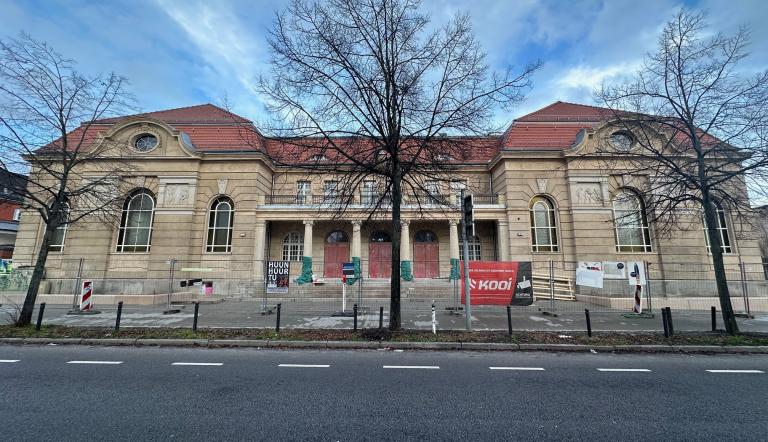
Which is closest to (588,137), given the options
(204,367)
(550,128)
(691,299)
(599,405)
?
(550,128)

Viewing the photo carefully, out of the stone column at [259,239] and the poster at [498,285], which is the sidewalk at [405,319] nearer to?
the poster at [498,285]

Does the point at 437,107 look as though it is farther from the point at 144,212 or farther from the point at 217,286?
the point at 144,212

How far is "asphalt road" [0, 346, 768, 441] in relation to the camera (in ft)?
12.0

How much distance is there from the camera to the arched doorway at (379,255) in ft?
75.5

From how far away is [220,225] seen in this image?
21531mm

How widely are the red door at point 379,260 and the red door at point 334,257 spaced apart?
180 cm

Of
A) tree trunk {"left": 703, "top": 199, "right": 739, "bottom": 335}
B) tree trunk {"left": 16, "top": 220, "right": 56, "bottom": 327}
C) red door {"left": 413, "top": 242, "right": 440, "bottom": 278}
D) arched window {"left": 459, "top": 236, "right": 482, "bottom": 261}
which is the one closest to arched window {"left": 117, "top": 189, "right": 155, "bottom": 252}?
tree trunk {"left": 16, "top": 220, "right": 56, "bottom": 327}

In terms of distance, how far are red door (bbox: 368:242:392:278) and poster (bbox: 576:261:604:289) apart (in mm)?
11769

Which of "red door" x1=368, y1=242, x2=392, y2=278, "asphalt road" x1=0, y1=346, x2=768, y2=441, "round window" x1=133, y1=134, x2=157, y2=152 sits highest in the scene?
"round window" x1=133, y1=134, x2=157, y2=152

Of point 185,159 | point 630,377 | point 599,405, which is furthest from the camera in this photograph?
point 185,159

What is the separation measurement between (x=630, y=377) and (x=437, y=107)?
7845mm

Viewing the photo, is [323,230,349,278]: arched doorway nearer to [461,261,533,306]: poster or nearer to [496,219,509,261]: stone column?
[496,219,509,261]: stone column

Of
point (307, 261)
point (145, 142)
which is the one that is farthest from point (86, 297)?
point (145, 142)

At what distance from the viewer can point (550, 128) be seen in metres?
22.1
